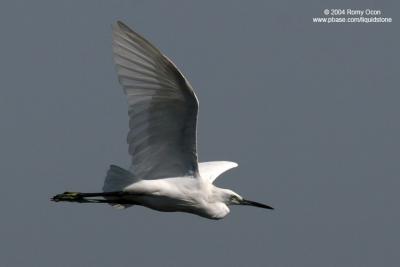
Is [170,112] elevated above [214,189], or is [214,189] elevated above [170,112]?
[170,112]

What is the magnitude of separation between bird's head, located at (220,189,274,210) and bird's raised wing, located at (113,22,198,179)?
1118 mm

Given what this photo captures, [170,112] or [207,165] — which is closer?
[170,112]

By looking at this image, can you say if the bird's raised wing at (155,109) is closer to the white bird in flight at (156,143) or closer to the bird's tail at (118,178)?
the white bird in flight at (156,143)

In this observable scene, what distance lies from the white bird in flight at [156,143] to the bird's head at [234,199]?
0.08 ft

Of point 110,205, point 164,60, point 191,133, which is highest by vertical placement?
point 164,60

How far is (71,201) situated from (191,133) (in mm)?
2948

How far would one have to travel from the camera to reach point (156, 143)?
12453 mm

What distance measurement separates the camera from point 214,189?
1356 centimetres

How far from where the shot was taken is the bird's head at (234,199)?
1375 centimetres

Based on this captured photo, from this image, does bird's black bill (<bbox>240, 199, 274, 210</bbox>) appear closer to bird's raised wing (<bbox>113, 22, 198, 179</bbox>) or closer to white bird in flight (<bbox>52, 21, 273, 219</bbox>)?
white bird in flight (<bbox>52, 21, 273, 219</bbox>)

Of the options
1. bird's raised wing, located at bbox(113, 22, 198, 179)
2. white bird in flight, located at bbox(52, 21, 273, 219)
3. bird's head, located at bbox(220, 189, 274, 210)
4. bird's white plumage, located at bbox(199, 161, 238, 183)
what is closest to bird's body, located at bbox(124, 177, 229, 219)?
white bird in flight, located at bbox(52, 21, 273, 219)

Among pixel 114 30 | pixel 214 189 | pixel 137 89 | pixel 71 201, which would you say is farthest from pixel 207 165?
pixel 114 30

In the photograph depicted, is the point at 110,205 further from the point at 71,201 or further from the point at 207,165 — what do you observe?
the point at 207,165

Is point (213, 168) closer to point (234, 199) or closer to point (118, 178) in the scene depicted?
point (234, 199)
